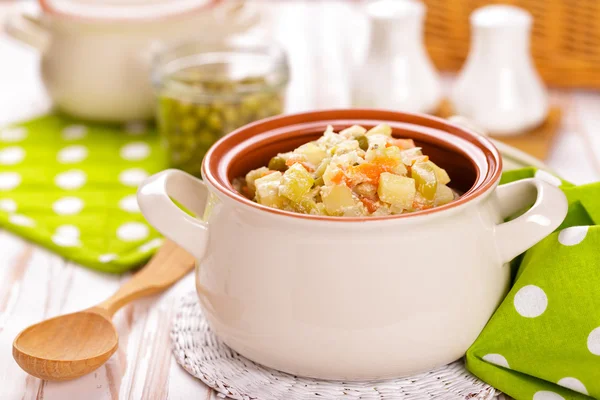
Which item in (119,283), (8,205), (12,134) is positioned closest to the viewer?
(119,283)

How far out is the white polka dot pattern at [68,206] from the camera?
4.89ft

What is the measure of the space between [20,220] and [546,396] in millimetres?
933

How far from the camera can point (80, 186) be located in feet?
5.24

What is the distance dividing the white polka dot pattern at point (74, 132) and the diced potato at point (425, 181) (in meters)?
1.08

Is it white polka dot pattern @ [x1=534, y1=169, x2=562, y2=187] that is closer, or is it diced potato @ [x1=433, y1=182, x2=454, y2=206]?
diced potato @ [x1=433, y1=182, x2=454, y2=206]

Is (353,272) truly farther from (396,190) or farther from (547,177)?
(547,177)

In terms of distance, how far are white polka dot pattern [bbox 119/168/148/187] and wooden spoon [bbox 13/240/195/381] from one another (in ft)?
1.53

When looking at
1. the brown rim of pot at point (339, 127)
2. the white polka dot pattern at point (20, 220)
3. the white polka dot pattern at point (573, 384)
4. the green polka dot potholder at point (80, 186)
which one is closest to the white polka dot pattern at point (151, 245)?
the green polka dot potholder at point (80, 186)

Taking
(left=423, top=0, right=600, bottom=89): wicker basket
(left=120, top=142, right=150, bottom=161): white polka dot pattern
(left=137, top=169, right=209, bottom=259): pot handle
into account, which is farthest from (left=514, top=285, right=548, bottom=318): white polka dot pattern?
(left=423, top=0, right=600, bottom=89): wicker basket

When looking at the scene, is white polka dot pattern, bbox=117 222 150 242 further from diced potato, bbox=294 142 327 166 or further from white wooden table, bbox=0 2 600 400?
diced potato, bbox=294 142 327 166

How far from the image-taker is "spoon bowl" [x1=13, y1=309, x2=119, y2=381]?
3.21 ft

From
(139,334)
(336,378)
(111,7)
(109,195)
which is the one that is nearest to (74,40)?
(111,7)

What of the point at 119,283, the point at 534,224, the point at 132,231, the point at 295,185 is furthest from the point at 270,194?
the point at 132,231

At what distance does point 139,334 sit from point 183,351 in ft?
0.33
